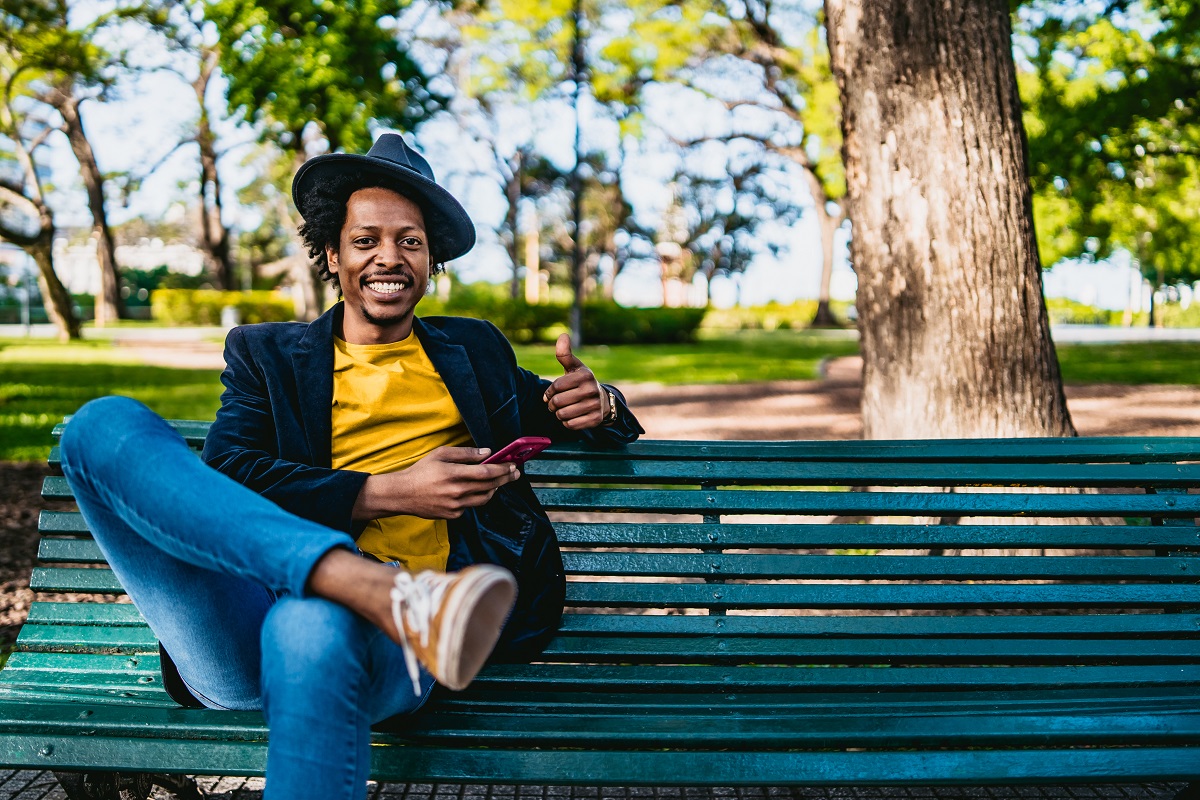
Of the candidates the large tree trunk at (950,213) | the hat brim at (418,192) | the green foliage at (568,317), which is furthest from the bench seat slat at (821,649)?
the green foliage at (568,317)

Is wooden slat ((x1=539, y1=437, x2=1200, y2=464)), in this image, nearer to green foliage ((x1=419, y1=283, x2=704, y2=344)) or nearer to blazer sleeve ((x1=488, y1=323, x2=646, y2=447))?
blazer sleeve ((x1=488, y1=323, x2=646, y2=447))

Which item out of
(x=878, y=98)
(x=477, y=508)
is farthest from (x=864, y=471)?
(x=878, y=98)

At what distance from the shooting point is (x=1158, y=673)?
273 centimetres

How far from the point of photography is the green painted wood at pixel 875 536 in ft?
9.61

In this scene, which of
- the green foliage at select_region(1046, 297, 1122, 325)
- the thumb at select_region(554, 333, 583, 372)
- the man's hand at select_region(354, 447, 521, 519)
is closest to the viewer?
the man's hand at select_region(354, 447, 521, 519)

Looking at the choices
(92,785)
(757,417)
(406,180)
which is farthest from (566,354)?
(757,417)

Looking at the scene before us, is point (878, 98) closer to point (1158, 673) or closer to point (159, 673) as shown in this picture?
point (1158, 673)

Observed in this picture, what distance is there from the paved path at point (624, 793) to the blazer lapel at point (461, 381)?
1.20m

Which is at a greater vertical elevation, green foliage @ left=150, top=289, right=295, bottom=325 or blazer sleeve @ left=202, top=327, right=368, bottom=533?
green foliage @ left=150, top=289, right=295, bottom=325

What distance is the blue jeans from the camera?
1917 millimetres

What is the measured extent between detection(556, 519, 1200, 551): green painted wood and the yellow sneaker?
3.56 ft

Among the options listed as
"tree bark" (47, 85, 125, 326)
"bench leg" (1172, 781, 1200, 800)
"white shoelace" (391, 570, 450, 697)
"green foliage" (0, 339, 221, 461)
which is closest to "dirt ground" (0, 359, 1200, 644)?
"green foliage" (0, 339, 221, 461)

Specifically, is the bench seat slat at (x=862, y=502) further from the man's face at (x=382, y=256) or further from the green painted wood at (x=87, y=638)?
the man's face at (x=382, y=256)

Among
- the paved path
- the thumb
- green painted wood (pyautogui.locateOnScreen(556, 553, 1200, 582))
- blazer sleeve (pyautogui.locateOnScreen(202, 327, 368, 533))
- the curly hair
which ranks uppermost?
the curly hair
